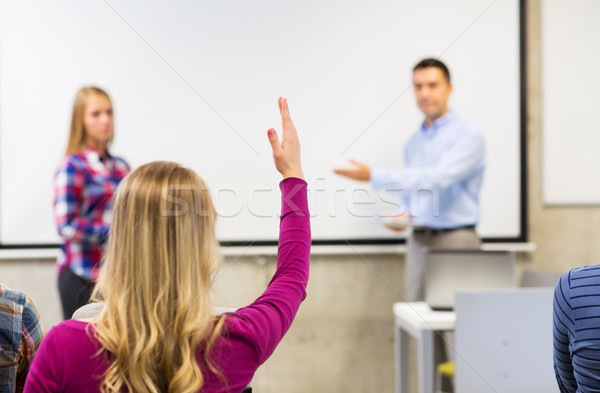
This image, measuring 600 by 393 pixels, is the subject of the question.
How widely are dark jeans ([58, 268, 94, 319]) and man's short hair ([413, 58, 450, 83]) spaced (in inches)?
67.7

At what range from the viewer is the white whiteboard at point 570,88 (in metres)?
2.86

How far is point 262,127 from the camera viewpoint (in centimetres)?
Result: 168

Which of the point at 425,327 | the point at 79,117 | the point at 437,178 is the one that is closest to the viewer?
the point at 425,327

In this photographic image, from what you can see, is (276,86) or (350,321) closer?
(276,86)

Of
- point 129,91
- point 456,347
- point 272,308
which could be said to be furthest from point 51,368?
point 129,91

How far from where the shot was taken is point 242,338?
2.63ft

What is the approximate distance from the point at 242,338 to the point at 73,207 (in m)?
1.67

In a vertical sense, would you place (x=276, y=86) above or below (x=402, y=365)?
above

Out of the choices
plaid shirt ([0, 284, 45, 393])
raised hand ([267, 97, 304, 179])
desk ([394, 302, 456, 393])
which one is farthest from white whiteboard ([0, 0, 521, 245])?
plaid shirt ([0, 284, 45, 393])

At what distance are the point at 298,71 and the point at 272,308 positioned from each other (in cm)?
177

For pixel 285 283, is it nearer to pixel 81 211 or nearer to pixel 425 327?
pixel 425 327

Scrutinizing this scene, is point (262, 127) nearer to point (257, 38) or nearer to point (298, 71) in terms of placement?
point (257, 38)

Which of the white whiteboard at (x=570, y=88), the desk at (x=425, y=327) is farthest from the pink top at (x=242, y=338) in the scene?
→ the white whiteboard at (x=570, y=88)

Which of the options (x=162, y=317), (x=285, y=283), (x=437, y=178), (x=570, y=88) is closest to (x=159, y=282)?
(x=162, y=317)
